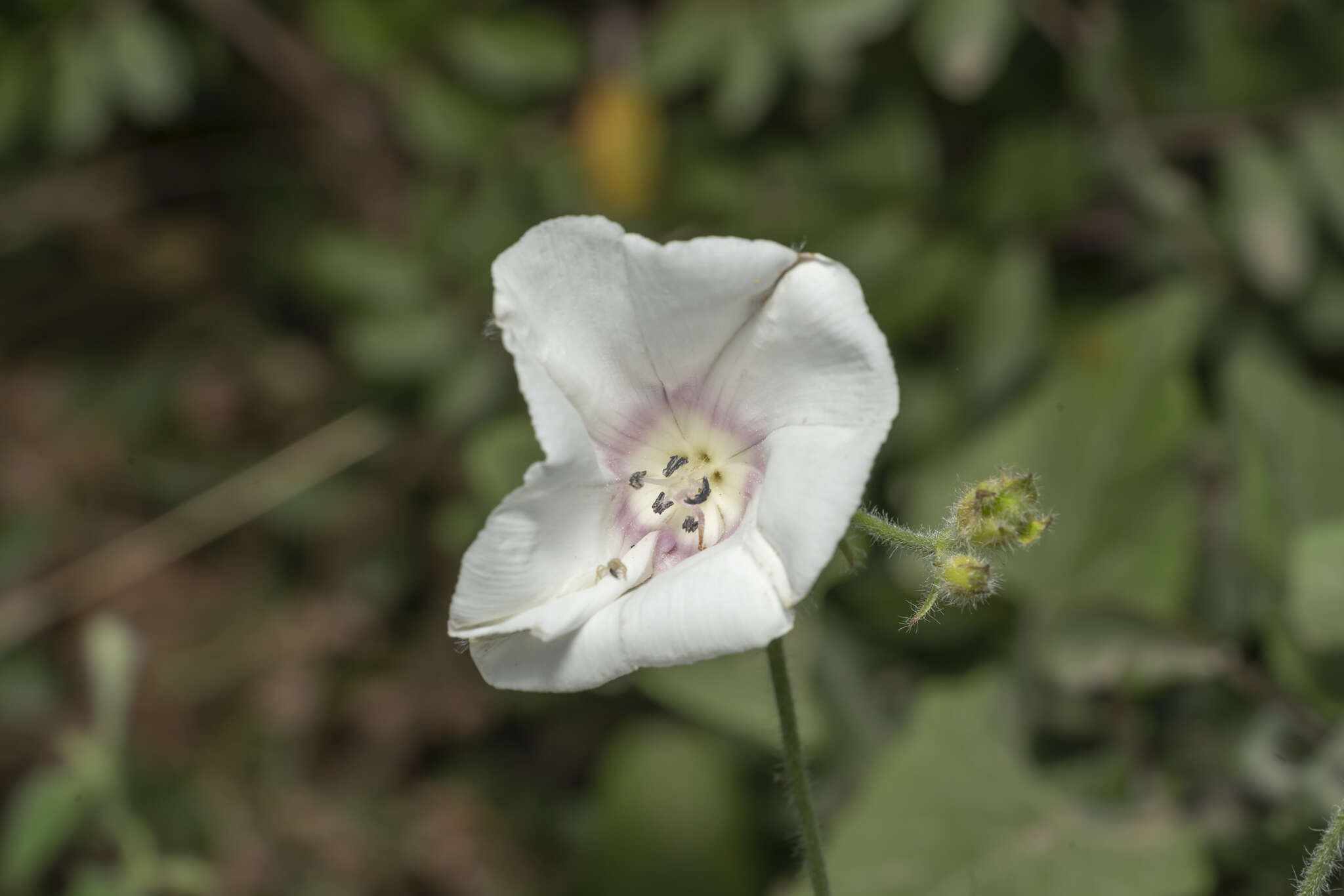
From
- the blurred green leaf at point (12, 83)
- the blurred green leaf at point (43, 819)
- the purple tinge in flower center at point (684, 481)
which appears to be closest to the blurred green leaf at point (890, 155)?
the purple tinge in flower center at point (684, 481)

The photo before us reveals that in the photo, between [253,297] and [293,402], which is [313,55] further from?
[293,402]

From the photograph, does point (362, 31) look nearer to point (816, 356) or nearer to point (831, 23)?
point (831, 23)

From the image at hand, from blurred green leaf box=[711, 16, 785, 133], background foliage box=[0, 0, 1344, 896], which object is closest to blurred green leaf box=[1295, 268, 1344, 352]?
background foliage box=[0, 0, 1344, 896]

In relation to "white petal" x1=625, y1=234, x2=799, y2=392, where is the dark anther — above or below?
below

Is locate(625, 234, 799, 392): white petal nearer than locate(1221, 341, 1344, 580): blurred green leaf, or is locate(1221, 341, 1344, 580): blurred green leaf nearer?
locate(625, 234, 799, 392): white petal

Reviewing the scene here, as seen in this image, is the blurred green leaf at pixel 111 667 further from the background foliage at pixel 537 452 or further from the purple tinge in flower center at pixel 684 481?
the purple tinge in flower center at pixel 684 481

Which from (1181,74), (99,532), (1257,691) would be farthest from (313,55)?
(1257,691)

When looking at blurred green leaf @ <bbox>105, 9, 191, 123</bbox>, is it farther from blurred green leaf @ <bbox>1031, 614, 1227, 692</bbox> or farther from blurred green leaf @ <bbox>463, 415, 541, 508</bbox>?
blurred green leaf @ <bbox>1031, 614, 1227, 692</bbox>
